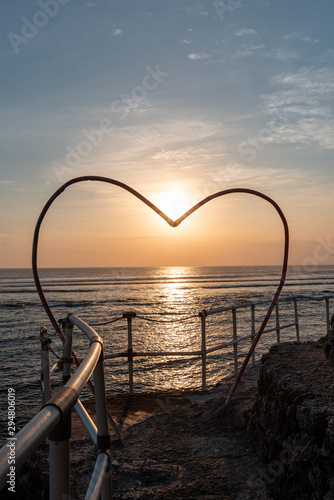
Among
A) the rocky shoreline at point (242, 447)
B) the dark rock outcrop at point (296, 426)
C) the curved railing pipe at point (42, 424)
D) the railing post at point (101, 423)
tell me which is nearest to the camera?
the curved railing pipe at point (42, 424)

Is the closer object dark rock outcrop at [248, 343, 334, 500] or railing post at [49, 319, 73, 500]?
railing post at [49, 319, 73, 500]

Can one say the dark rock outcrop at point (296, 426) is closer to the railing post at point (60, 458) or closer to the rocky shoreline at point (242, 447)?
the rocky shoreline at point (242, 447)

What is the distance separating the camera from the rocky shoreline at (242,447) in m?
3.05

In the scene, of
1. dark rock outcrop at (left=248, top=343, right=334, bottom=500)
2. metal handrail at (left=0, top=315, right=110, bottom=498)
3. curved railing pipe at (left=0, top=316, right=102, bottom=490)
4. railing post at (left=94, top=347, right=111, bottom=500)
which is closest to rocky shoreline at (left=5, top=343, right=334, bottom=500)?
dark rock outcrop at (left=248, top=343, right=334, bottom=500)

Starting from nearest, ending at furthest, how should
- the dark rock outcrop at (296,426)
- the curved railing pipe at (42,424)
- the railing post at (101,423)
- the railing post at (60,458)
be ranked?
the curved railing pipe at (42,424) < the railing post at (60,458) < the railing post at (101,423) < the dark rock outcrop at (296,426)

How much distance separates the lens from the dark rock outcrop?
113 inches

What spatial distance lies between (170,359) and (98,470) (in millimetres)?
10223

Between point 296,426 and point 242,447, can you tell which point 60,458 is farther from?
point 242,447

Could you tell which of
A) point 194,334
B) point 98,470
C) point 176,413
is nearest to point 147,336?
point 194,334

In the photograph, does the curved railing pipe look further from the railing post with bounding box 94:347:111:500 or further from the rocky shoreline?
the rocky shoreline

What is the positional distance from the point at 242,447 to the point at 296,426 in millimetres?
1215

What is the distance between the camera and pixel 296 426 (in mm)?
3311

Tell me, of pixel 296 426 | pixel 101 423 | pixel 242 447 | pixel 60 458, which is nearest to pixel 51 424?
pixel 60 458

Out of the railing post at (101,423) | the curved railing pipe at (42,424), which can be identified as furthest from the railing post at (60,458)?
the railing post at (101,423)
